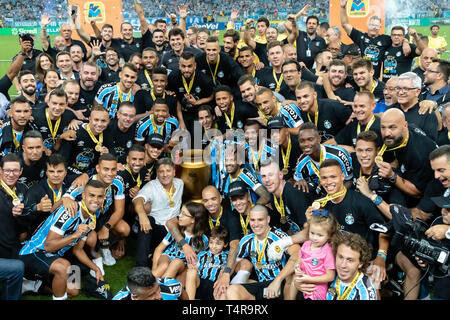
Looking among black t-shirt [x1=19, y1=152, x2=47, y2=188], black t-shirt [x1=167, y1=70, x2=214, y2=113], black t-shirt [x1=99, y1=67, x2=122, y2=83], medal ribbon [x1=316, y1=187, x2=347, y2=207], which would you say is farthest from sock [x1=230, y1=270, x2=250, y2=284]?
black t-shirt [x1=99, y1=67, x2=122, y2=83]

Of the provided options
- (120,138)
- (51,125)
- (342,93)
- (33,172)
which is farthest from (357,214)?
(51,125)

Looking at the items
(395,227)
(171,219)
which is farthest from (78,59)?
A: (395,227)

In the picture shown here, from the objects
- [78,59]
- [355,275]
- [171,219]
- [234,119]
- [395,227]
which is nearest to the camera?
[355,275]

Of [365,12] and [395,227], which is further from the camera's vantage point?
[365,12]

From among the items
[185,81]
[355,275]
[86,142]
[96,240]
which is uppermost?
[185,81]

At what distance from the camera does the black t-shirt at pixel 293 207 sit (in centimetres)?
459

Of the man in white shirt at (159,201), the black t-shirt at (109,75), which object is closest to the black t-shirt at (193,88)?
the black t-shirt at (109,75)

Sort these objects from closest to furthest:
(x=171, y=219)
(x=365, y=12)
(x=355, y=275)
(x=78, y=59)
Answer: (x=355, y=275) < (x=171, y=219) < (x=78, y=59) < (x=365, y=12)

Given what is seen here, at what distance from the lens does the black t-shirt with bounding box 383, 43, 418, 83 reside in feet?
27.5

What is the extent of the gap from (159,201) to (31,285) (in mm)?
1616
